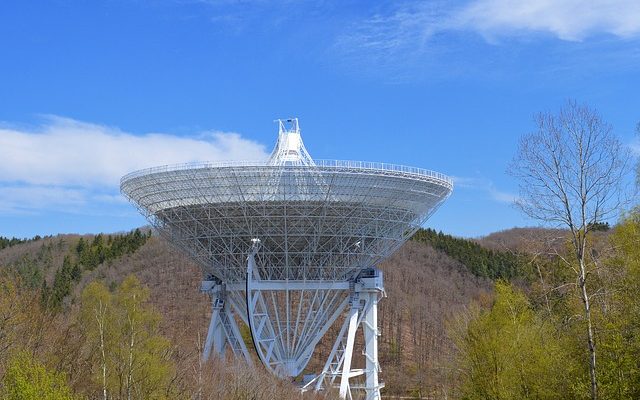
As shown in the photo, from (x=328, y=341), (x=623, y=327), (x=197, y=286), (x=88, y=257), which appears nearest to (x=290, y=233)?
(x=623, y=327)

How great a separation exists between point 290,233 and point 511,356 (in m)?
17.2

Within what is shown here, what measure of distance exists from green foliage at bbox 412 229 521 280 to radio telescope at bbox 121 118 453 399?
84.6 meters

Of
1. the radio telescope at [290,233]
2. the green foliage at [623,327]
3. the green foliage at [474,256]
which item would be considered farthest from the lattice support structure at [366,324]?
the green foliage at [474,256]

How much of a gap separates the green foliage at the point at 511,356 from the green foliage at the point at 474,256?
319 ft

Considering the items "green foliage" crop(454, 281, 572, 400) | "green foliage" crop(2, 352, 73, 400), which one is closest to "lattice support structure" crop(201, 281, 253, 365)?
"green foliage" crop(454, 281, 572, 400)

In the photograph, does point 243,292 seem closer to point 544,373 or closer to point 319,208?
point 319,208

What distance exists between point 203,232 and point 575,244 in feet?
80.6

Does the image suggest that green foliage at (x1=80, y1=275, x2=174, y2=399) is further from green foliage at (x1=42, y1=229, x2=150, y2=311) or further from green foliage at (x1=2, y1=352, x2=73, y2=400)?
green foliage at (x1=42, y1=229, x2=150, y2=311)

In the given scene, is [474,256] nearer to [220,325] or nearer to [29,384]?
[220,325]

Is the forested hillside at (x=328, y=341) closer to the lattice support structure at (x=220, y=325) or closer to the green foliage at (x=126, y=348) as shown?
the green foliage at (x=126, y=348)

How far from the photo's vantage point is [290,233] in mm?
43188

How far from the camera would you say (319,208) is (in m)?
41.7

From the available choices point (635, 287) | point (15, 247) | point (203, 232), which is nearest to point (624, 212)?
point (635, 287)

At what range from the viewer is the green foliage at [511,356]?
87.4ft
